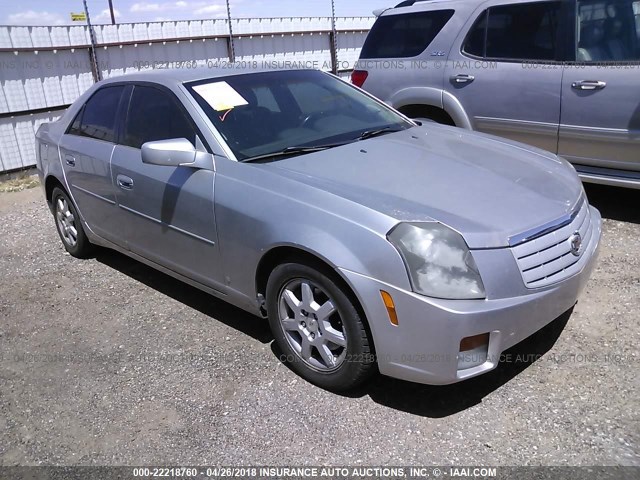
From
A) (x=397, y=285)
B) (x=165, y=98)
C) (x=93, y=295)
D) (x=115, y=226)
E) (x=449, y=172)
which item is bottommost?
(x=93, y=295)

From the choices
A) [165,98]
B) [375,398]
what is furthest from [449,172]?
[165,98]

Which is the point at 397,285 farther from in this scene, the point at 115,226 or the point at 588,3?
the point at 588,3

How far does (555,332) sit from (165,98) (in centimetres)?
286

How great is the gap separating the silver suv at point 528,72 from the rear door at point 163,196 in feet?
9.65

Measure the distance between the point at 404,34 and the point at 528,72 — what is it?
152 cm

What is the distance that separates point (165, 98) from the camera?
4020 mm

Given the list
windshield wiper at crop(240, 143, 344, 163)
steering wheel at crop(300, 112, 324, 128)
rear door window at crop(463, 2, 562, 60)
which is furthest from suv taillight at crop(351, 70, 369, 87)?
windshield wiper at crop(240, 143, 344, 163)

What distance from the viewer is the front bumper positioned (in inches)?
105

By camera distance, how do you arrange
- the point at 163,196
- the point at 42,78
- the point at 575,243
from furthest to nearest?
the point at 42,78 → the point at 163,196 → the point at 575,243

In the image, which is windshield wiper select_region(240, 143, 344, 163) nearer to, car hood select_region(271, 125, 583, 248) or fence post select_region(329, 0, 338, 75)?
car hood select_region(271, 125, 583, 248)

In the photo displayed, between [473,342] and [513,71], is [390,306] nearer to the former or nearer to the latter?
[473,342]

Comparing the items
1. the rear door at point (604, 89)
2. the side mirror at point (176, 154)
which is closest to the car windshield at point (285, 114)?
the side mirror at point (176, 154)

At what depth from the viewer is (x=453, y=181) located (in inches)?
128

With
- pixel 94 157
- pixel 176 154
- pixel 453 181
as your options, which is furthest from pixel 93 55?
pixel 453 181
